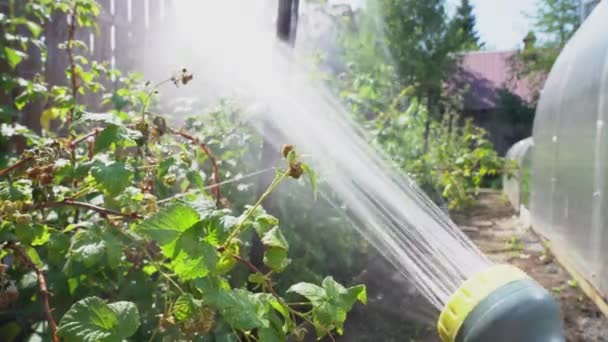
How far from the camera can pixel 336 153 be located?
58.0 inches

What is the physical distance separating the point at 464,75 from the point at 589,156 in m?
15.2

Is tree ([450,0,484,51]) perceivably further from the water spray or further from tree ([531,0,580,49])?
the water spray

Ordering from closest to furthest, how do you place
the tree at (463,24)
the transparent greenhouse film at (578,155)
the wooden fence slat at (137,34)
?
the transparent greenhouse film at (578,155) → the wooden fence slat at (137,34) → the tree at (463,24)

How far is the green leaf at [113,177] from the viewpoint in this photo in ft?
2.56

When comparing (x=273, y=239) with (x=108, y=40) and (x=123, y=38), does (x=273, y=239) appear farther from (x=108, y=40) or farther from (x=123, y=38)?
(x=123, y=38)

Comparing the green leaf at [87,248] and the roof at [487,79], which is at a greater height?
the green leaf at [87,248]

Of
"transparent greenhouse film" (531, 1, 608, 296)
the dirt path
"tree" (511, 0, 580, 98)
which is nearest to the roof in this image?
"tree" (511, 0, 580, 98)

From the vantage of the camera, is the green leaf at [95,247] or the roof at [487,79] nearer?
the green leaf at [95,247]

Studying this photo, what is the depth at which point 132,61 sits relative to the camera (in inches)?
109

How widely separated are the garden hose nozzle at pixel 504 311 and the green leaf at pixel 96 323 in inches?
15.2

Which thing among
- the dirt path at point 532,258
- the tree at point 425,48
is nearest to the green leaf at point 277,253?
the dirt path at point 532,258

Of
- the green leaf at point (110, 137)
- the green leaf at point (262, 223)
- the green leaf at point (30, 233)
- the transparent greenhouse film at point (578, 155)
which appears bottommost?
the transparent greenhouse film at point (578, 155)

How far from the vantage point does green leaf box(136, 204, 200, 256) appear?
680 millimetres

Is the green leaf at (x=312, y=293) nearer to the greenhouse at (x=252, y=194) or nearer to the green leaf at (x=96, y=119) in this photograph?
the greenhouse at (x=252, y=194)
